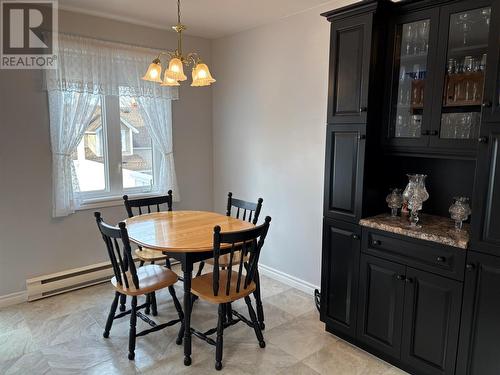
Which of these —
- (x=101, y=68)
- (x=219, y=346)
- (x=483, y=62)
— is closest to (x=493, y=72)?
(x=483, y=62)

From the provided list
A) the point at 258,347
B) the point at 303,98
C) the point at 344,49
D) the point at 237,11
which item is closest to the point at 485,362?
the point at 258,347

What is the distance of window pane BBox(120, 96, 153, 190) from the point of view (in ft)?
12.3

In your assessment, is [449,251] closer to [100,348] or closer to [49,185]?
[100,348]

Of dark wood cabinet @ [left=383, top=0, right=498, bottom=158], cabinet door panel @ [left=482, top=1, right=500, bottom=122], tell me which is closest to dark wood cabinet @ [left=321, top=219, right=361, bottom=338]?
dark wood cabinet @ [left=383, top=0, right=498, bottom=158]

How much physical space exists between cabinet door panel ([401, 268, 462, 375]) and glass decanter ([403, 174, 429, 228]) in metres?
0.37

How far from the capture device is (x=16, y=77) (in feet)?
9.96

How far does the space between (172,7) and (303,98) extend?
4.60 ft

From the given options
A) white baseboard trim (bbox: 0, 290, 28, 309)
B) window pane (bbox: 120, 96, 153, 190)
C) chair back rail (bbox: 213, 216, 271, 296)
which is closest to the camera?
chair back rail (bbox: 213, 216, 271, 296)

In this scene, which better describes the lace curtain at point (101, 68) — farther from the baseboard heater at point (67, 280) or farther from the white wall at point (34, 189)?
the baseboard heater at point (67, 280)

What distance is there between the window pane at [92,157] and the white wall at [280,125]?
1.35 metres

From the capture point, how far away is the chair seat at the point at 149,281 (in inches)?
94.4

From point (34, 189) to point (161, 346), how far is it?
1.83m

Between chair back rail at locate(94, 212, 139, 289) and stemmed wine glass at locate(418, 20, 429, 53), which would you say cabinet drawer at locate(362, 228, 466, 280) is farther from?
chair back rail at locate(94, 212, 139, 289)

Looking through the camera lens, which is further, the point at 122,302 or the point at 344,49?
the point at 122,302
